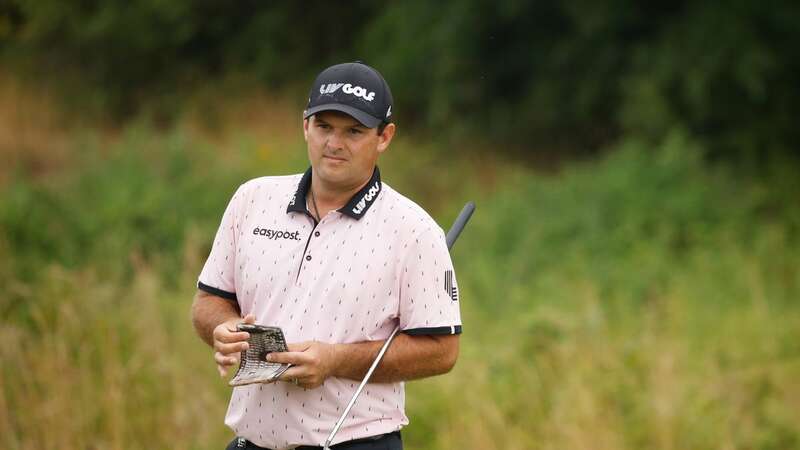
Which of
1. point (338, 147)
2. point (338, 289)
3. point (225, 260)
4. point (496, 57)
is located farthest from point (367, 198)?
point (496, 57)

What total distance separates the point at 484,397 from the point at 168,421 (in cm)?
177

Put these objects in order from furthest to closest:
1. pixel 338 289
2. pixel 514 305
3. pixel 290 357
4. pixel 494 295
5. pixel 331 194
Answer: pixel 494 295 → pixel 514 305 → pixel 331 194 → pixel 338 289 → pixel 290 357

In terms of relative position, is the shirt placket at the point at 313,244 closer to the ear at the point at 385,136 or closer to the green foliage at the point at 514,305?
the ear at the point at 385,136

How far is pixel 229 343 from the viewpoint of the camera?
2771 millimetres

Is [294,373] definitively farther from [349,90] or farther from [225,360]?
[349,90]

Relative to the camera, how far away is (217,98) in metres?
16.3

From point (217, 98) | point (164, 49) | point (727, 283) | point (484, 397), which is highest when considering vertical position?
point (164, 49)

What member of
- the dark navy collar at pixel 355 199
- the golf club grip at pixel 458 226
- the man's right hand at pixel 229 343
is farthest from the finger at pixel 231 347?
the golf club grip at pixel 458 226

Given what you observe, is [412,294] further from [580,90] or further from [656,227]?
[580,90]

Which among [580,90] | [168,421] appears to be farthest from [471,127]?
[168,421]

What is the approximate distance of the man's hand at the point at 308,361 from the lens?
274 centimetres

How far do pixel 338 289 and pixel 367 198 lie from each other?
0.26 metres

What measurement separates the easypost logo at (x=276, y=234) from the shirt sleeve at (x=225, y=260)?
95 mm

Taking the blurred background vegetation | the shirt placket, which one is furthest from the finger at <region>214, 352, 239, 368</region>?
the blurred background vegetation
